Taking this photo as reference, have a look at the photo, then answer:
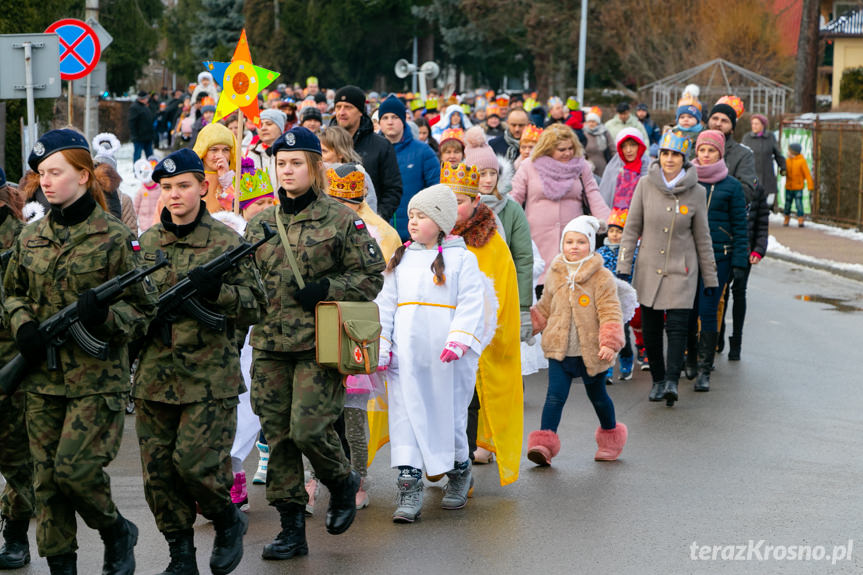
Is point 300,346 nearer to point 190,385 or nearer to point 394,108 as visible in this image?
point 190,385

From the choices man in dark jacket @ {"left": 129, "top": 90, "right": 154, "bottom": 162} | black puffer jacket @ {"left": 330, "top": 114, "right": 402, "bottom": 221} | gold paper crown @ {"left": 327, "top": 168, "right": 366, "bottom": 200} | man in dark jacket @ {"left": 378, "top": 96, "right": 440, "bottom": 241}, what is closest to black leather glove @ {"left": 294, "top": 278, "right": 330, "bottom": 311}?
gold paper crown @ {"left": 327, "top": 168, "right": 366, "bottom": 200}

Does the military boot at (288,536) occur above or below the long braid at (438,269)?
below

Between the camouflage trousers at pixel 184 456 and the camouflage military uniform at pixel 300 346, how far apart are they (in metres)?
0.46

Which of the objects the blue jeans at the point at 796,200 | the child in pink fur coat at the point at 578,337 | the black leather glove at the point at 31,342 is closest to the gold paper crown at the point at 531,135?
the child in pink fur coat at the point at 578,337

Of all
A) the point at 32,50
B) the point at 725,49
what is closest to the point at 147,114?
the point at 32,50

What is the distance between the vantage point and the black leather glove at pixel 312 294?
607 centimetres

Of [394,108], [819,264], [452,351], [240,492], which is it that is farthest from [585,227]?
[819,264]

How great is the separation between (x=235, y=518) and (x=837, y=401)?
588cm

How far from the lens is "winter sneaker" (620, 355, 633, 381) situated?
1117 cm

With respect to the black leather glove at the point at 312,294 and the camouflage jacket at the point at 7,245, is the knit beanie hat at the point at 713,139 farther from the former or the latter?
the camouflage jacket at the point at 7,245

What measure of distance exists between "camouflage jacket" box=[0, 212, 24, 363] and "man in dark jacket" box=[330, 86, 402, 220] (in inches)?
167

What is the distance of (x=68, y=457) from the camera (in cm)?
527

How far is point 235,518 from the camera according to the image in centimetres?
582

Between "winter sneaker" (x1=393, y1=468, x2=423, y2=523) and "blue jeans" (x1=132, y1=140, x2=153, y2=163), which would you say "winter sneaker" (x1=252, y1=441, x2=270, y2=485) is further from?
"blue jeans" (x1=132, y1=140, x2=153, y2=163)
